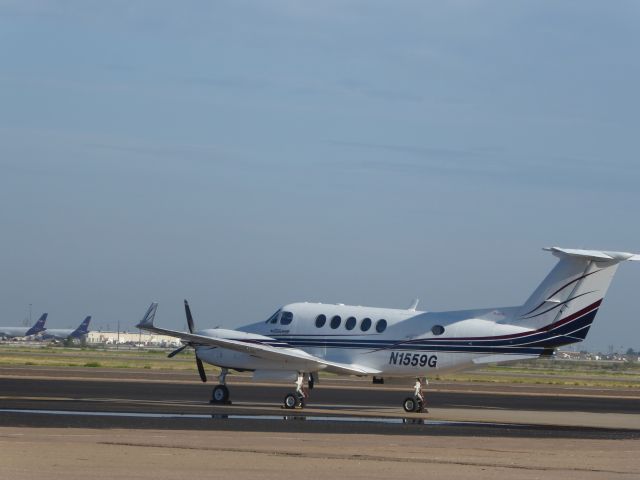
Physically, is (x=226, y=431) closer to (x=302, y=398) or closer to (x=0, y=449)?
(x=0, y=449)

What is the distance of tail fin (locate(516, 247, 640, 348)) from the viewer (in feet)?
120

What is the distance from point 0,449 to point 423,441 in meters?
9.00

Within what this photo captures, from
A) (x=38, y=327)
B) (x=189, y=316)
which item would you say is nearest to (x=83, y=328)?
(x=38, y=327)

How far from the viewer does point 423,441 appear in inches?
993

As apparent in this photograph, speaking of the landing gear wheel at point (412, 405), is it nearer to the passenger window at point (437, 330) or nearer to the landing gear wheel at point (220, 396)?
the passenger window at point (437, 330)

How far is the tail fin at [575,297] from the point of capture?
3659cm

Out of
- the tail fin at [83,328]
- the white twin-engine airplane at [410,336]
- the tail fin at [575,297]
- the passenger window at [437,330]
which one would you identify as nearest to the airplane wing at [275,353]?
the white twin-engine airplane at [410,336]

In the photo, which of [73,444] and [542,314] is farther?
[542,314]

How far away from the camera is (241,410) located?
116 feet

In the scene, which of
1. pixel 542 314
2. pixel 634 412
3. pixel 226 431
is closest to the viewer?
pixel 226 431

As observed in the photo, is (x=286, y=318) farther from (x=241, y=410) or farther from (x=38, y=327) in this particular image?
(x=38, y=327)

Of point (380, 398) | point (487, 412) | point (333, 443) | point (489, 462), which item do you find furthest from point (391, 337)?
point (489, 462)

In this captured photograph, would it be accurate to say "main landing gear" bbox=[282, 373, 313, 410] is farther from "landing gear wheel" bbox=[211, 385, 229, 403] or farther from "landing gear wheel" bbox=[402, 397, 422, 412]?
"landing gear wheel" bbox=[402, 397, 422, 412]

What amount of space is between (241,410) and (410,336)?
5923mm
